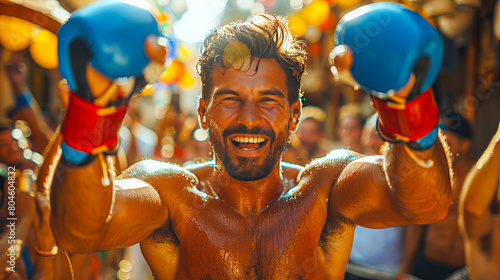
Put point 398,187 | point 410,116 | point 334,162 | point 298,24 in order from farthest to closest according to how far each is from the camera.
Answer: point 298,24 → point 334,162 → point 398,187 → point 410,116

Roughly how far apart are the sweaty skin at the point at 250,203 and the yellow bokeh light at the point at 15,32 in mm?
2069

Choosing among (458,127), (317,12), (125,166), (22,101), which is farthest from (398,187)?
(317,12)

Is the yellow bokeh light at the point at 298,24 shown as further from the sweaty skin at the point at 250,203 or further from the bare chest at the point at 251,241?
the bare chest at the point at 251,241

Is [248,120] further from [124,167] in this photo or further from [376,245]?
[376,245]

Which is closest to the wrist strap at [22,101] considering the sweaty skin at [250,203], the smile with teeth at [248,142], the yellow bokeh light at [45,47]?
the yellow bokeh light at [45,47]

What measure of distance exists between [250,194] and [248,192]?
1cm

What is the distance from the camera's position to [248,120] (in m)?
1.67

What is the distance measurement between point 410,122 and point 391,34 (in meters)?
0.27

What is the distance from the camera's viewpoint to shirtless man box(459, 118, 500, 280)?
7.31 ft

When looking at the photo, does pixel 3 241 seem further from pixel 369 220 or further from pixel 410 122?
pixel 410 122


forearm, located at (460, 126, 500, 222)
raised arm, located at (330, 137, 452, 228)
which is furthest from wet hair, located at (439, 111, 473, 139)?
raised arm, located at (330, 137, 452, 228)

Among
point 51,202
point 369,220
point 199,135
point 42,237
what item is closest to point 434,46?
point 369,220

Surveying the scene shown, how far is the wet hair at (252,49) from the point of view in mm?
1769

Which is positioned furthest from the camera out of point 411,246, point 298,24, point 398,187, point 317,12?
point 298,24
